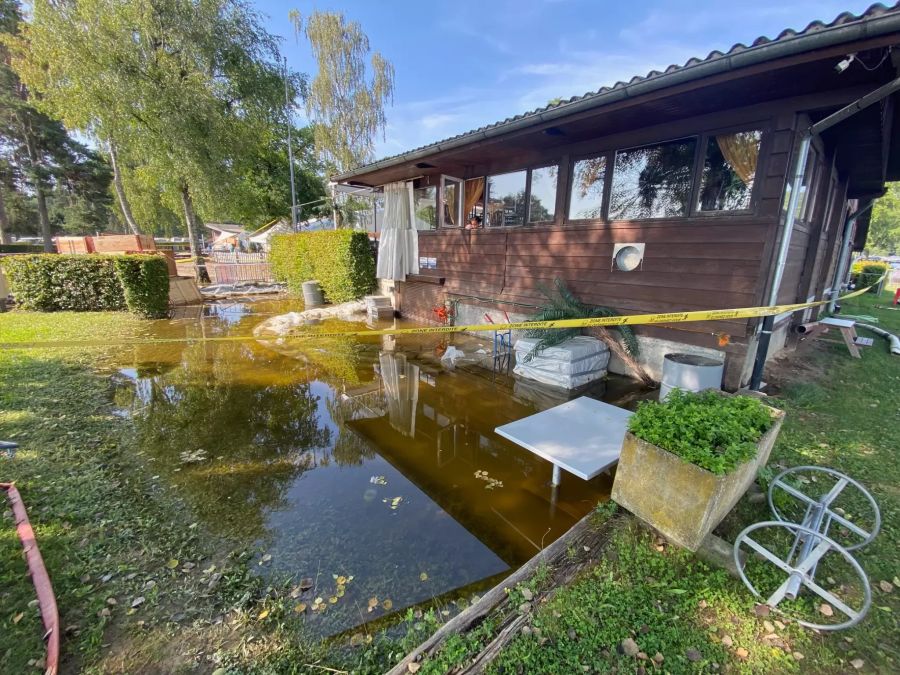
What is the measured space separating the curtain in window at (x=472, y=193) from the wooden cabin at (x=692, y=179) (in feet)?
0.10

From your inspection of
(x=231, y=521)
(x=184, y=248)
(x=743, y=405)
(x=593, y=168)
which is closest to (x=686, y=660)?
(x=743, y=405)

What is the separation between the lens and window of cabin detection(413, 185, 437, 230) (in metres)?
8.32

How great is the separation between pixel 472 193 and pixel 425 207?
5.20 feet

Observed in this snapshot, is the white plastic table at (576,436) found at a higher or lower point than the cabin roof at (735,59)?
lower

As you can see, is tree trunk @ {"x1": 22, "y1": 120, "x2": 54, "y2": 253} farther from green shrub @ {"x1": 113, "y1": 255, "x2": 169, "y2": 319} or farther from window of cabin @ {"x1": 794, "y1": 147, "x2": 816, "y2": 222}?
window of cabin @ {"x1": 794, "y1": 147, "x2": 816, "y2": 222}

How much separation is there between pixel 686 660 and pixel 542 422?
1.76 meters

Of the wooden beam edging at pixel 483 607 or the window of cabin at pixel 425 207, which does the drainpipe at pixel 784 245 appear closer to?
the wooden beam edging at pixel 483 607

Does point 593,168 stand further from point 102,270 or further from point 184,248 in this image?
point 184,248

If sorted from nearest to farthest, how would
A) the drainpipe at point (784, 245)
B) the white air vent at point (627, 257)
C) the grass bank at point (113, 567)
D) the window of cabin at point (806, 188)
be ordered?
the grass bank at point (113, 567) < the drainpipe at point (784, 245) < the window of cabin at point (806, 188) < the white air vent at point (627, 257)

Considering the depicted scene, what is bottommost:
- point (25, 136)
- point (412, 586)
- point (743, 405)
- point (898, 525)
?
point (412, 586)

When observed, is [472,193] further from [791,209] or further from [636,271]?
[791,209]

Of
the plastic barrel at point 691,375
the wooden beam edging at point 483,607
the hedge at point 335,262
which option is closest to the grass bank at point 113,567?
the wooden beam edging at point 483,607

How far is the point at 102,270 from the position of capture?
9.25m

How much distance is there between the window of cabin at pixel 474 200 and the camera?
7.20m
